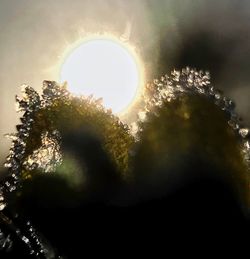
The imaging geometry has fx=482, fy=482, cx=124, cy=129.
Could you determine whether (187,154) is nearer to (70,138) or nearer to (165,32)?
(70,138)

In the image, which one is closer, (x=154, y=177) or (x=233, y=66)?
(x=154, y=177)

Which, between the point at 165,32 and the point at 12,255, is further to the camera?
the point at 165,32

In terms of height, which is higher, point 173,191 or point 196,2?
point 196,2

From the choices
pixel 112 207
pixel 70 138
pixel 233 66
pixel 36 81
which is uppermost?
pixel 233 66

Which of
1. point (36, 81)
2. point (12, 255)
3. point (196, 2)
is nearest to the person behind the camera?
point (12, 255)

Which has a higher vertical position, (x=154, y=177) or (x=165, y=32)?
(x=165, y=32)

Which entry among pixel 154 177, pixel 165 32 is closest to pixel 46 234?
pixel 154 177

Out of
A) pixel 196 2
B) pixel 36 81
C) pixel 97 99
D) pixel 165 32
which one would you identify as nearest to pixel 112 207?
pixel 97 99

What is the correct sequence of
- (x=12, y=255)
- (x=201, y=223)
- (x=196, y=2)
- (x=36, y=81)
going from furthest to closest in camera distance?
(x=196, y=2) < (x=36, y=81) < (x=12, y=255) < (x=201, y=223)

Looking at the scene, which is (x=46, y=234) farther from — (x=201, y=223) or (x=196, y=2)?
(x=196, y=2)
